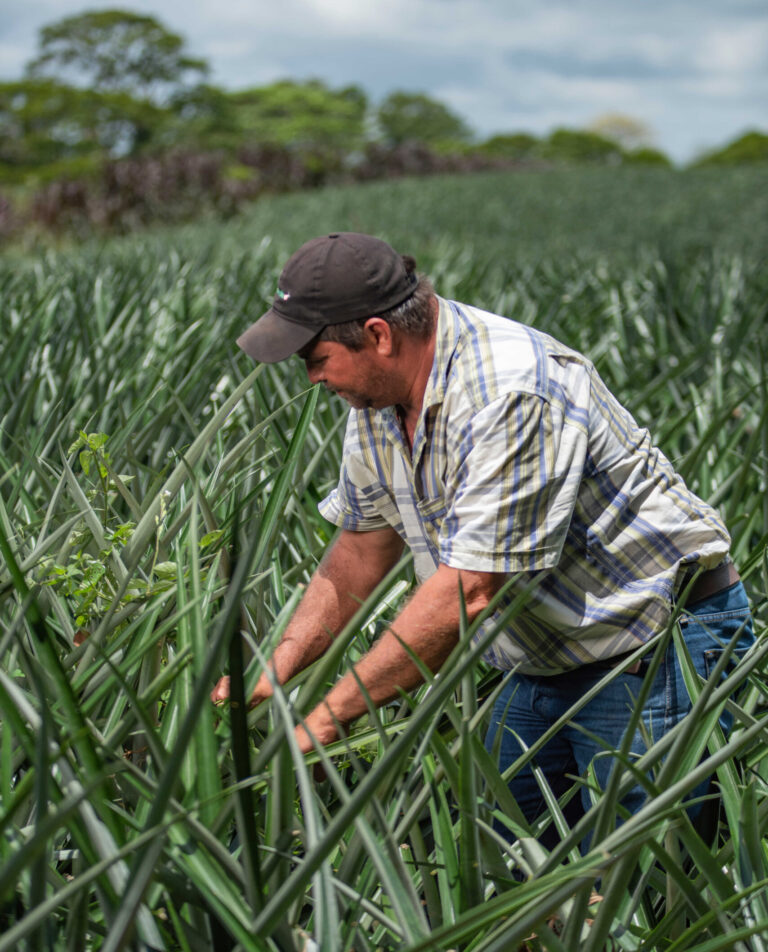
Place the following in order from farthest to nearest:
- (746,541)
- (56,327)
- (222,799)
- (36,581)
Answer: (56,327) < (746,541) < (36,581) < (222,799)

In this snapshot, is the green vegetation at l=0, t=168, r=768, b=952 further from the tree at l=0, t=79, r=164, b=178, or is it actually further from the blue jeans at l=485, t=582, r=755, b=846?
the tree at l=0, t=79, r=164, b=178

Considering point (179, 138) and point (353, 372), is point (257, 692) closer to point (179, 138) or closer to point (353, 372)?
point (353, 372)

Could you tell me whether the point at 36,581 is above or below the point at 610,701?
above

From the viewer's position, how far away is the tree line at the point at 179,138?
18.4 m

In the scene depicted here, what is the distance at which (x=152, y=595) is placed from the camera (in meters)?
1.57

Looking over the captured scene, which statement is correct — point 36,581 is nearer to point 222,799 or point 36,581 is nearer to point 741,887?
point 222,799

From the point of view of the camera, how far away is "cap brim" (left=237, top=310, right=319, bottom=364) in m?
1.63

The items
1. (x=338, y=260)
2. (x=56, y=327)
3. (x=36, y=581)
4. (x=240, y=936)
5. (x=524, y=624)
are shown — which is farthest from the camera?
(x=56, y=327)

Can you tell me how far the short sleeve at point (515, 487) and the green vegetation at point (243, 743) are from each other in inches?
8.1

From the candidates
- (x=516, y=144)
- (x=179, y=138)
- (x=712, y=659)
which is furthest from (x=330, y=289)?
(x=516, y=144)

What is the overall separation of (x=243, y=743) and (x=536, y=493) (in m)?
0.63

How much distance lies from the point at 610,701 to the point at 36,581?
1.00 metres

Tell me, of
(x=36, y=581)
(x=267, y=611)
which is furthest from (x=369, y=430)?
(x=36, y=581)

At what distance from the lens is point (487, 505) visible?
147cm
